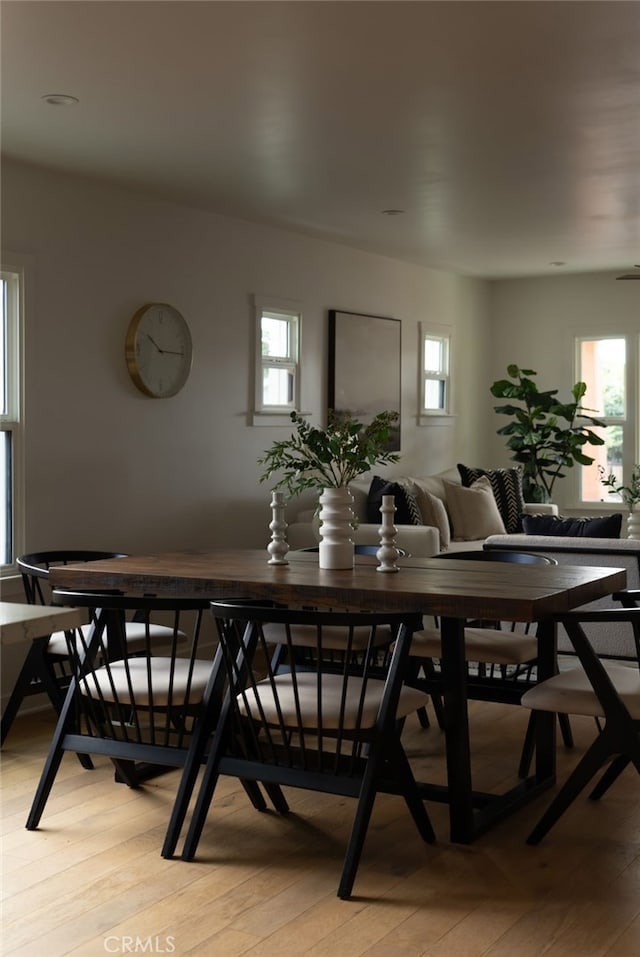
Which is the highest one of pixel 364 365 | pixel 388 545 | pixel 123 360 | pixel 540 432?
pixel 364 365

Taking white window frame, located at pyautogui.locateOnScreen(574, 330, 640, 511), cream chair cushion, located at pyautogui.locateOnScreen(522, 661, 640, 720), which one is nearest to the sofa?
white window frame, located at pyautogui.locateOnScreen(574, 330, 640, 511)

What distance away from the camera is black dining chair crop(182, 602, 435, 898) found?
122 inches

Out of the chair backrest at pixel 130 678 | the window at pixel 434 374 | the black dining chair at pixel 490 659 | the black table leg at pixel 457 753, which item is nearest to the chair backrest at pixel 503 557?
the black dining chair at pixel 490 659

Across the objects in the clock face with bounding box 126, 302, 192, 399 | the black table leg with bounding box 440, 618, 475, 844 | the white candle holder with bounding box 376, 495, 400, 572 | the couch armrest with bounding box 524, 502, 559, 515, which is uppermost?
the clock face with bounding box 126, 302, 192, 399

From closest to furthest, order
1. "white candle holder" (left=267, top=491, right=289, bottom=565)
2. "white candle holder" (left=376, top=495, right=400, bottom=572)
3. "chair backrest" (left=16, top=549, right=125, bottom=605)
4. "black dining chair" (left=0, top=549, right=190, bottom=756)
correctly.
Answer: "white candle holder" (left=376, top=495, right=400, bottom=572) < "white candle holder" (left=267, top=491, right=289, bottom=565) < "black dining chair" (left=0, top=549, right=190, bottom=756) < "chair backrest" (left=16, top=549, right=125, bottom=605)

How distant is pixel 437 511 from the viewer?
770cm

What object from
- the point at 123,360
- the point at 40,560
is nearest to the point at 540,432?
the point at 123,360

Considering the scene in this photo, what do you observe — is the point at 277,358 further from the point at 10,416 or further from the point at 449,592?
the point at 449,592

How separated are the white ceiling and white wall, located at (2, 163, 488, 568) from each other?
24cm

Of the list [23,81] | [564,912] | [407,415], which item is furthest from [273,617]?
[407,415]

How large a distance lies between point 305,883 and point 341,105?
2.92m

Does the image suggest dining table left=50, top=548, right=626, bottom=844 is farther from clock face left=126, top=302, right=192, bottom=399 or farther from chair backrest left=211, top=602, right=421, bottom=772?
clock face left=126, top=302, right=192, bottom=399

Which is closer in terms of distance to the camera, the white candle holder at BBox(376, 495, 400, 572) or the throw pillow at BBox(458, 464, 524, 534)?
the white candle holder at BBox(376, 495, 400, 572)

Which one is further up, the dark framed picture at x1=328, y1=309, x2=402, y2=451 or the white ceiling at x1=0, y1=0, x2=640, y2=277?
the white ceiling at x1=0, y1=0, x2=640, y2=277
